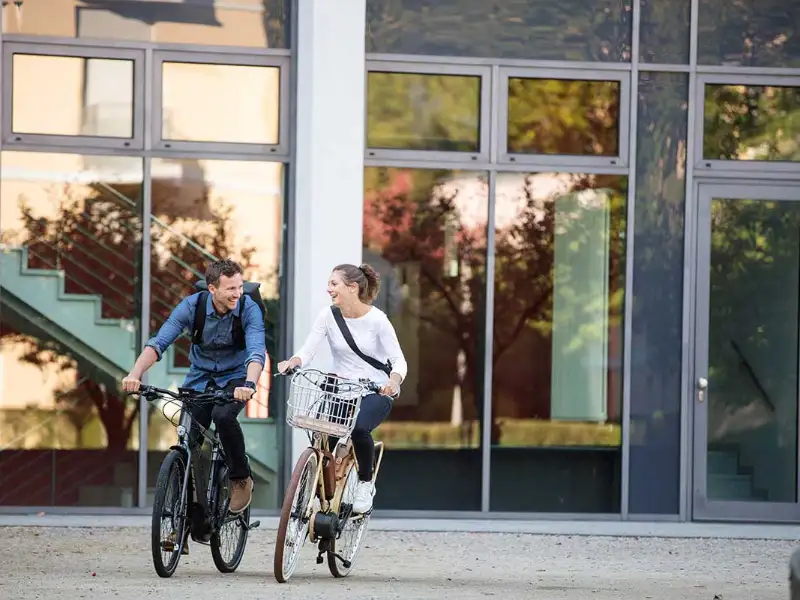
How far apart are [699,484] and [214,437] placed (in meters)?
5.14

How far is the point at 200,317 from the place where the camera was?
28.7 feet

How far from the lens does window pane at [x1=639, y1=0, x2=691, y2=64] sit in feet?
41.2

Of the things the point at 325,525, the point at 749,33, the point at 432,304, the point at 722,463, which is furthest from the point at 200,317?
the point at 749,33

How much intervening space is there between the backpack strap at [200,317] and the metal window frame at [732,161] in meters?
5.21

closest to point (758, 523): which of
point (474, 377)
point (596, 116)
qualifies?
point (474, 377)

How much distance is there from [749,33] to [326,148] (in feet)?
11.4

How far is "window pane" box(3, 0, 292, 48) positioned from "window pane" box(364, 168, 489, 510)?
141 cm

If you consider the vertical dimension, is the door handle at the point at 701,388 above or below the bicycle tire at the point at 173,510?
above

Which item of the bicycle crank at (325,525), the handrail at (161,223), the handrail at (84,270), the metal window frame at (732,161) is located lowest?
the bicycle crank at (325,525)

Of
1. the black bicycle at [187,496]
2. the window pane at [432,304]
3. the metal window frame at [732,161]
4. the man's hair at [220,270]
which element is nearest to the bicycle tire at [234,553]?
the black bicycle at [187,496]

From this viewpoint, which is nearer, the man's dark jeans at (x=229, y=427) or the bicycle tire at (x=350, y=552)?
the man's dark jeans at (x=229, y=427)

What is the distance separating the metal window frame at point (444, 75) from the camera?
12391 millimetres

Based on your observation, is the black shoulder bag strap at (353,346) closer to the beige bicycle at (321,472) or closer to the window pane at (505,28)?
the beige bicycle at (321,472)

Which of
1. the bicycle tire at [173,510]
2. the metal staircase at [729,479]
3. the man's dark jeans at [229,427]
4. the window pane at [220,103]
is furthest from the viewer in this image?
the metal staircase at [729,479]
